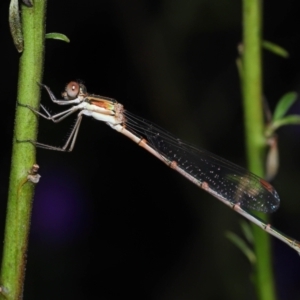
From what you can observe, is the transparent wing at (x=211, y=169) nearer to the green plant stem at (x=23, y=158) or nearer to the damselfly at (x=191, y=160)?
the damselfly at (x=191, y=160)

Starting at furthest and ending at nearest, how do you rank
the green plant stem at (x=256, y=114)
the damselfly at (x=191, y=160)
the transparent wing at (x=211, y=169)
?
the transparent wing at (x=211, y=169), the damselfly at (x=191, y=160), the green plant stem at (x=256, y=114)

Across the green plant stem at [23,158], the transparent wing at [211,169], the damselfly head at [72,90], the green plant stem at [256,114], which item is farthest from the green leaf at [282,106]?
the green plant stem at [23,158]

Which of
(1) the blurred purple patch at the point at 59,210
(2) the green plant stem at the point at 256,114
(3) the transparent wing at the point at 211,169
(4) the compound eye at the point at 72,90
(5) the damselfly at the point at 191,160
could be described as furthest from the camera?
(1) the blurred purple patch at the point at 59,210

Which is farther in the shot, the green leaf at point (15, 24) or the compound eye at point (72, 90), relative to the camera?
the compound eye at point (72, 90)

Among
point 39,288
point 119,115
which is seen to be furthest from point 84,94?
point 39,288

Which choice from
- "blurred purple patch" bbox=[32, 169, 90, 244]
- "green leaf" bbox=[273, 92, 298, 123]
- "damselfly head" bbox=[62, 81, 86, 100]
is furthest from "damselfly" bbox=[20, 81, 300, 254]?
"blurred purple patch" bbox=[32, 169, 90, 244]

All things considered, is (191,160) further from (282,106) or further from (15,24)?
(15,24)
